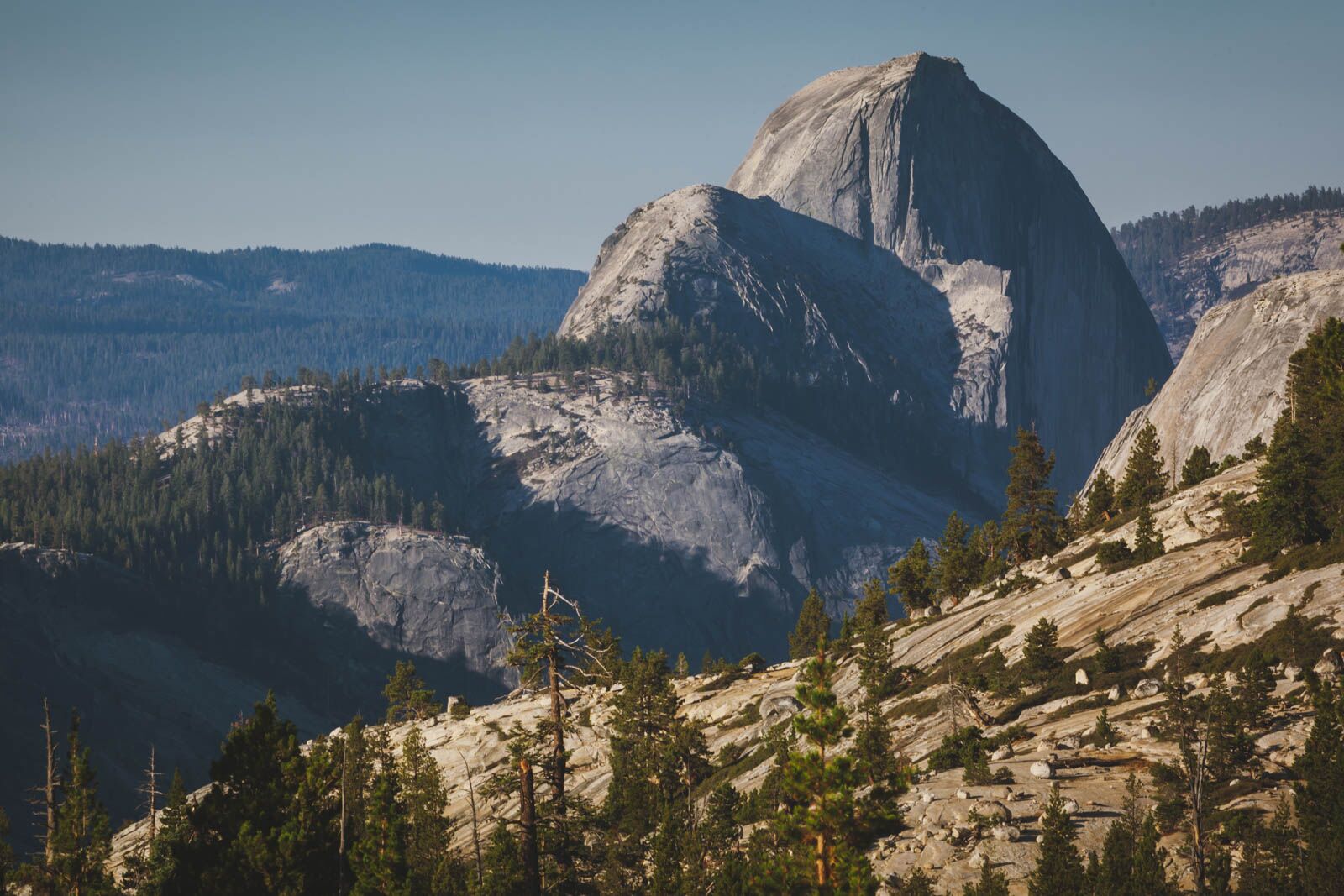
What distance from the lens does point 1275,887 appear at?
1809 inches

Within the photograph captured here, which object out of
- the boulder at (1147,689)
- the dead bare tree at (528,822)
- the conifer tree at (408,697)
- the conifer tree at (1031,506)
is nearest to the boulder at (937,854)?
the boulder at (1147,689)

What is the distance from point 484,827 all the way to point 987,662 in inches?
1302

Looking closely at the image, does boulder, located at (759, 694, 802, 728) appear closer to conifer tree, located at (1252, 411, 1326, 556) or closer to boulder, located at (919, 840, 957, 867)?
conifer tree, located at (1252, 411, 1326, 556)

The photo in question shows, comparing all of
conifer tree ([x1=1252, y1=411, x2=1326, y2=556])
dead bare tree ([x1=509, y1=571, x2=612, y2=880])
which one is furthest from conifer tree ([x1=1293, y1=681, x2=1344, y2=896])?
dead bare tree ([x1=509, y1=571, x2=612, y2=880])

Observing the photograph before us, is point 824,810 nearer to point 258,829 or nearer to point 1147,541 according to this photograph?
point 258,829

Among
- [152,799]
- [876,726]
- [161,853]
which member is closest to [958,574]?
[876,726]

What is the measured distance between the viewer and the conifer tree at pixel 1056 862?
157 feet

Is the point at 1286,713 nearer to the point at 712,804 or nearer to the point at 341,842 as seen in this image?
the point at 712,804

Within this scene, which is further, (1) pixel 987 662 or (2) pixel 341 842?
(1) pixel 987 662

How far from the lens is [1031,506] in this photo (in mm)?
117125

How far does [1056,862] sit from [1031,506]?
7119cm

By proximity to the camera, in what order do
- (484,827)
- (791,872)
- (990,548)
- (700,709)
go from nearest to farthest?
(791,872) → (484,827) → (700,709) → (990,548)

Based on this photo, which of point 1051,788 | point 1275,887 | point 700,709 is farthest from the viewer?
point 700,709

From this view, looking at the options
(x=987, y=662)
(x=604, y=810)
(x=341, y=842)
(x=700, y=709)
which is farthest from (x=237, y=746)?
(x=700, y=709)
